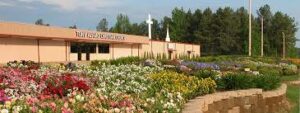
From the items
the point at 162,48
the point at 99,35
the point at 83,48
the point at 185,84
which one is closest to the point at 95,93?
the point at 185,84

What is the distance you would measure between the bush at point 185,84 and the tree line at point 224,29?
7367 centimetres

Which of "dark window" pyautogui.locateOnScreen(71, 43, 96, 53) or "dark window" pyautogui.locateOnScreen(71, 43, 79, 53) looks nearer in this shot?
"dark window" pyautogui.locateOnScreen(71, 43, 79, 53)

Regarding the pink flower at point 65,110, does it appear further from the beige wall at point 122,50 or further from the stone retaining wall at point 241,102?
the beige wall at point 122,50

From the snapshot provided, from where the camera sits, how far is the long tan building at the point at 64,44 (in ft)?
113

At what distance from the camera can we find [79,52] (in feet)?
149

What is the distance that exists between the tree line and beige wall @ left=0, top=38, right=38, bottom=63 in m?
54.0

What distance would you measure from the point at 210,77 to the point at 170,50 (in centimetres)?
4467

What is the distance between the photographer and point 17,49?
35500mm

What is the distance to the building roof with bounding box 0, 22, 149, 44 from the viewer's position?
3328cm

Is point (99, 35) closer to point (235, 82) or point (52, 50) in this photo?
point (52, 50)

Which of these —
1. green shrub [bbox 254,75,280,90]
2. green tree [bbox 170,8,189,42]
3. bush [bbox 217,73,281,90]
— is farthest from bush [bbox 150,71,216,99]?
green tree [bbox 170,8,189,42]

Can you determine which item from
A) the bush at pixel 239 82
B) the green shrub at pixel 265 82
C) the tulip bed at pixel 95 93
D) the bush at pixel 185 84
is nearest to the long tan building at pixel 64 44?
the green shrub at pixel 265 82

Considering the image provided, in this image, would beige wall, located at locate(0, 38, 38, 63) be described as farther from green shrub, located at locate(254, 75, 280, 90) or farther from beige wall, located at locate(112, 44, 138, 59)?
green shrub, located at locate(254, 75, 280, 90)

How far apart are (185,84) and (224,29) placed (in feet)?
266
